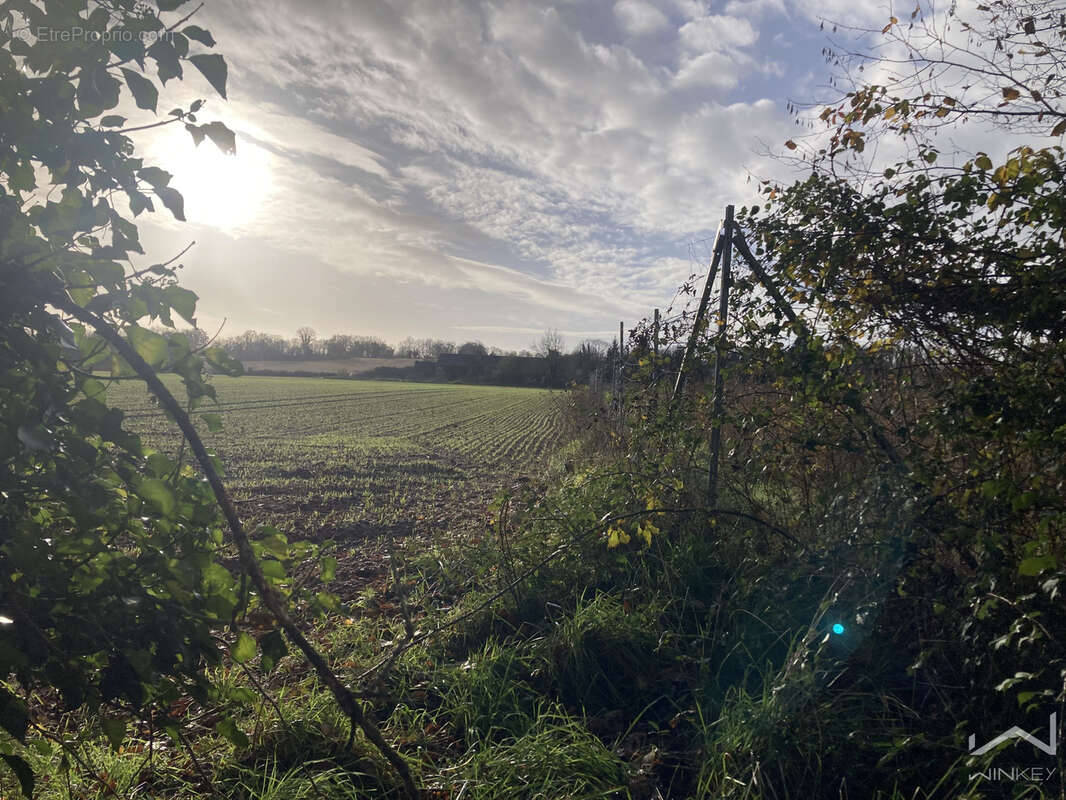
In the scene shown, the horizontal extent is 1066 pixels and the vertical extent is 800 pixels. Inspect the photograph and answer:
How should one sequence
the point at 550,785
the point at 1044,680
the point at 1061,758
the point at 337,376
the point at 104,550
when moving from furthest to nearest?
the point at 337,376
the point at 550,785
the point at 1044,680
the point at 1061,758
the point at 104,550

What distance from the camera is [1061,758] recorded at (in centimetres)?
185

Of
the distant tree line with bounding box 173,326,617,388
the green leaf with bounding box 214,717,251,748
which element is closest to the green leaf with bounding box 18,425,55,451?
the green leaf with bounding box 214,717,251,748

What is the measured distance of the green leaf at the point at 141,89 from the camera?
1.51m

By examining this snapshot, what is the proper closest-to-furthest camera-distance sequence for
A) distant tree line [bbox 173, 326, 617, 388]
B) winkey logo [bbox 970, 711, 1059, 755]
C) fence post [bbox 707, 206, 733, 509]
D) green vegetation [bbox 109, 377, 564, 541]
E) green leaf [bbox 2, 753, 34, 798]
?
green leaf [bbox 2, 753, 34, 798], winkey logo [bbox 970, 711, 1059, 755], fence post [bbox 707, 206, 733, 509], green vegetation [bbox 109, 377, 564, 541], distant tree line [bbox 173, 326, 617, 388]

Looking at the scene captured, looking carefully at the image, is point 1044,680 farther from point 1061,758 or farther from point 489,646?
point 489,646

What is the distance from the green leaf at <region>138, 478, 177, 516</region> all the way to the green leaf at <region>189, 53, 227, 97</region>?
3.42 feet

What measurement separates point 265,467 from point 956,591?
38.3ft

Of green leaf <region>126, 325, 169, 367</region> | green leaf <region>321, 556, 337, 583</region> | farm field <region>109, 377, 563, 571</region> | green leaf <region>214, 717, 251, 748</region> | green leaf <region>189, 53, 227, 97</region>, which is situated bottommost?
farm field <region>109, 377, 563, 571</region>

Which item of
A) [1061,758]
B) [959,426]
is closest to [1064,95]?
[959,426]

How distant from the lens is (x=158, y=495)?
157 centimetres

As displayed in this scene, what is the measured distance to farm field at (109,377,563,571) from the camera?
8.16m

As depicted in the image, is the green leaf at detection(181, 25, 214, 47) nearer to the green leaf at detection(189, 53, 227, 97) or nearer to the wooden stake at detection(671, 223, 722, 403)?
A: the green leaf at detection(189, 53, 227, 97)

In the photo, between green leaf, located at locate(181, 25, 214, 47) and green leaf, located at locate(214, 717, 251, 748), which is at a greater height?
green leaf, located at locate(181, 25, 214, 47)

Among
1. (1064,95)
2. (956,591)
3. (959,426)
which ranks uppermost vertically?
(1064,95)
